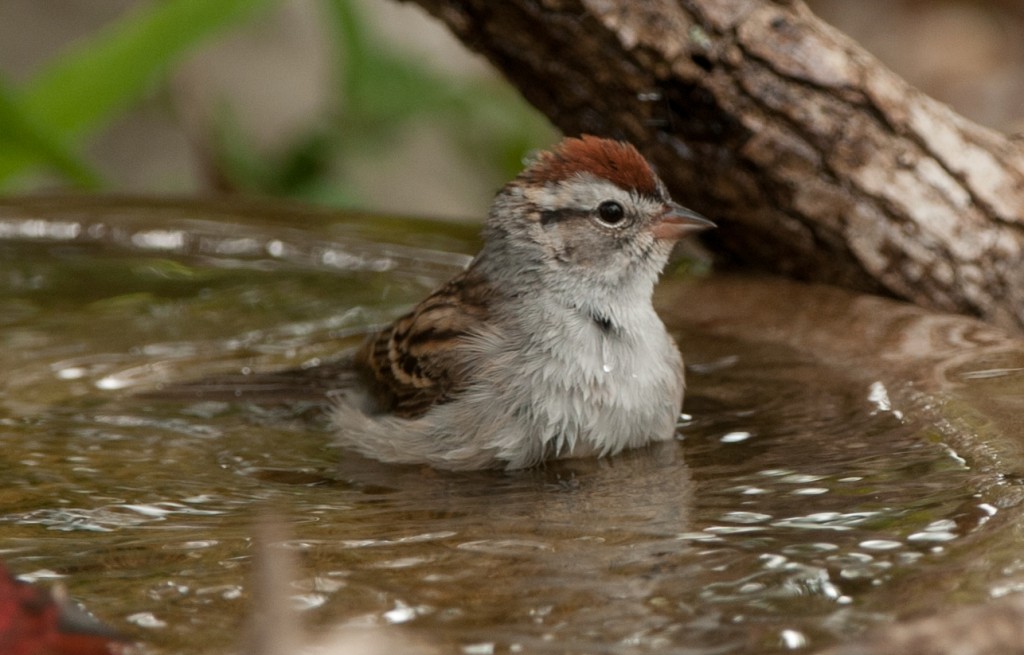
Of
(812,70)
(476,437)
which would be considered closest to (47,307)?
(476,437)

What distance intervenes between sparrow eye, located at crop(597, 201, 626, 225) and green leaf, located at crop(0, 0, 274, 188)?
284 centimetres

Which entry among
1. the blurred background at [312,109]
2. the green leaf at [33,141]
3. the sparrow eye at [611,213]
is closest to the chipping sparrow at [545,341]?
the sparrow eye at [611,213]

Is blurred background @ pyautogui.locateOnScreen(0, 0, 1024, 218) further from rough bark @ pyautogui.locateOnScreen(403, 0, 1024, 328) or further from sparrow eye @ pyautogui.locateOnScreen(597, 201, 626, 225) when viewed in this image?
sparrow eye @ pyautogui.locateOnScreen(597, 201, 626, 225)

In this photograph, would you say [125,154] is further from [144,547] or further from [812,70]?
[144,547]

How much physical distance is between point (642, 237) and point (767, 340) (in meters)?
0.61

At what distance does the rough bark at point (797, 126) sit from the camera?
13.6ft

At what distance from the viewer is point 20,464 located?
129 inches

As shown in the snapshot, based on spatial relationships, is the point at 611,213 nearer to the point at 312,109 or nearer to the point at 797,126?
the point at 797,126

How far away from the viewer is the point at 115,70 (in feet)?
19.4

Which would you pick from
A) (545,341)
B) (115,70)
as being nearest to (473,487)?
(545,341)

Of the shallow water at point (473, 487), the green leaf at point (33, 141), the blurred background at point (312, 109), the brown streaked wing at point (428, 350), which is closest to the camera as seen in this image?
the shallow water at point (473, 487)

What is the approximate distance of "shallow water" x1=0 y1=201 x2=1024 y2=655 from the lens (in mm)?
2197

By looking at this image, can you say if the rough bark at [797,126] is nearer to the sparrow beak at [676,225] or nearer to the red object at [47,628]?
the sparrow beak at [676,225]

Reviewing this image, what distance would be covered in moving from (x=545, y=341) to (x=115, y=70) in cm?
324
